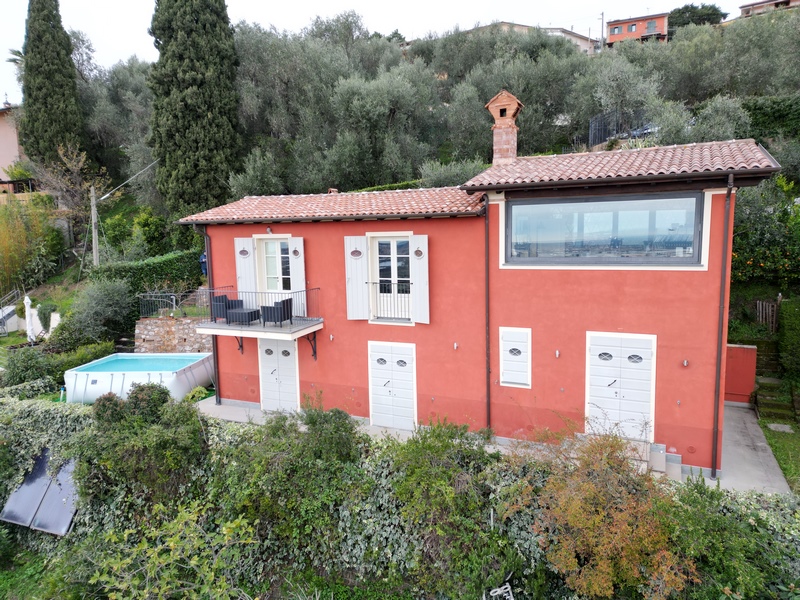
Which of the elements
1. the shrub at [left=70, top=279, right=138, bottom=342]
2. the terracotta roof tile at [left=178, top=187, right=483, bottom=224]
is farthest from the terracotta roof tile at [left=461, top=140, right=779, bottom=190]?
the shrub at [left=70, top=279, right=138, bottom=342]

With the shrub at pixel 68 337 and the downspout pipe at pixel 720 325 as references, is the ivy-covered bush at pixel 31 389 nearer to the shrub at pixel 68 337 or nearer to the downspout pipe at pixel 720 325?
the shrub at pixel 68 337

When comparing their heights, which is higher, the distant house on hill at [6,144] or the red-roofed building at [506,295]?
the distant house on hill at [6,144]

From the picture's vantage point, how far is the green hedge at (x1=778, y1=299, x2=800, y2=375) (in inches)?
537

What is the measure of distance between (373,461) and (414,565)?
1.90 m

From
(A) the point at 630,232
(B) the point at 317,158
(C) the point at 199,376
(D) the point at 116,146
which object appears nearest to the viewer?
(A) the point at 630,232

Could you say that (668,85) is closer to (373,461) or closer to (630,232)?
(630,232)

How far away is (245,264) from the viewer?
14.1 metres

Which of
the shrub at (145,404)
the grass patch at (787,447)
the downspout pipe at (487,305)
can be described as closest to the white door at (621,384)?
the downspout pipe at (487,305)

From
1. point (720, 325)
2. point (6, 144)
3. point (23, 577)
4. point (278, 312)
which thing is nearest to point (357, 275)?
point (278, 312)

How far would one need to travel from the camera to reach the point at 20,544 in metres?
12.0

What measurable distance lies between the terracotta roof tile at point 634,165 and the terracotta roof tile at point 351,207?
1040mm

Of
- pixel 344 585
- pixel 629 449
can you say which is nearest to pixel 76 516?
pixel 344 585

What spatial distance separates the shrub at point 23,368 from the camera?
Result: 16.2 metres

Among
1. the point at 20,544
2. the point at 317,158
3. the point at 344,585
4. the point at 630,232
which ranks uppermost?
the point at 317,158
